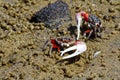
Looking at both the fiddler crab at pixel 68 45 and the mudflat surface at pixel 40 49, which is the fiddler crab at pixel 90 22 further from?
the fiddler crab at pixel 68 45

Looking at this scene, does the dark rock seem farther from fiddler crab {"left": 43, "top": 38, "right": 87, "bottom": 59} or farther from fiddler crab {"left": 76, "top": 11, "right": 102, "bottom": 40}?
fiddler crab {"left": 43, "top": 38, "right": 87, "bottom": 59}

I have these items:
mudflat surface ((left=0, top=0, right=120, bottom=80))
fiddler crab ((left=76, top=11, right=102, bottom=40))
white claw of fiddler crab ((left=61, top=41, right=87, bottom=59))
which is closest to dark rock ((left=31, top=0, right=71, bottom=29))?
mudflat surface ((left=0, top=0, right=120, bottom=80))

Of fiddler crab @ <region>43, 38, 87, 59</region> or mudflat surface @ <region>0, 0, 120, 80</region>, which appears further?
fiddler crab @ <region>43, 38, 87, 59</region>

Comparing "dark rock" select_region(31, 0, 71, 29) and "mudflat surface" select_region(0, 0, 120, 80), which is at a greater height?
"dark rock" select_region(31, 0, 71, 29)

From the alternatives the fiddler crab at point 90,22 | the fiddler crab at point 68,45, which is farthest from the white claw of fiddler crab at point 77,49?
the fiddler crab at point 90,22

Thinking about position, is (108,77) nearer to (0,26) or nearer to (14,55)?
(14,55)

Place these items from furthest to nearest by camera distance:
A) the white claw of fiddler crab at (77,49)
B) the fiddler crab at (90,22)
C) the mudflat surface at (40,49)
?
1. the fiddler crab at (90,22)
2. the white claw of fiddler crab at (77,49)
3. the mudflat surface at (40,49)

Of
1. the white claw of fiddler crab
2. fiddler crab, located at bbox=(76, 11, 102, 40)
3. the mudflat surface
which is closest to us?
the mudflat surface
